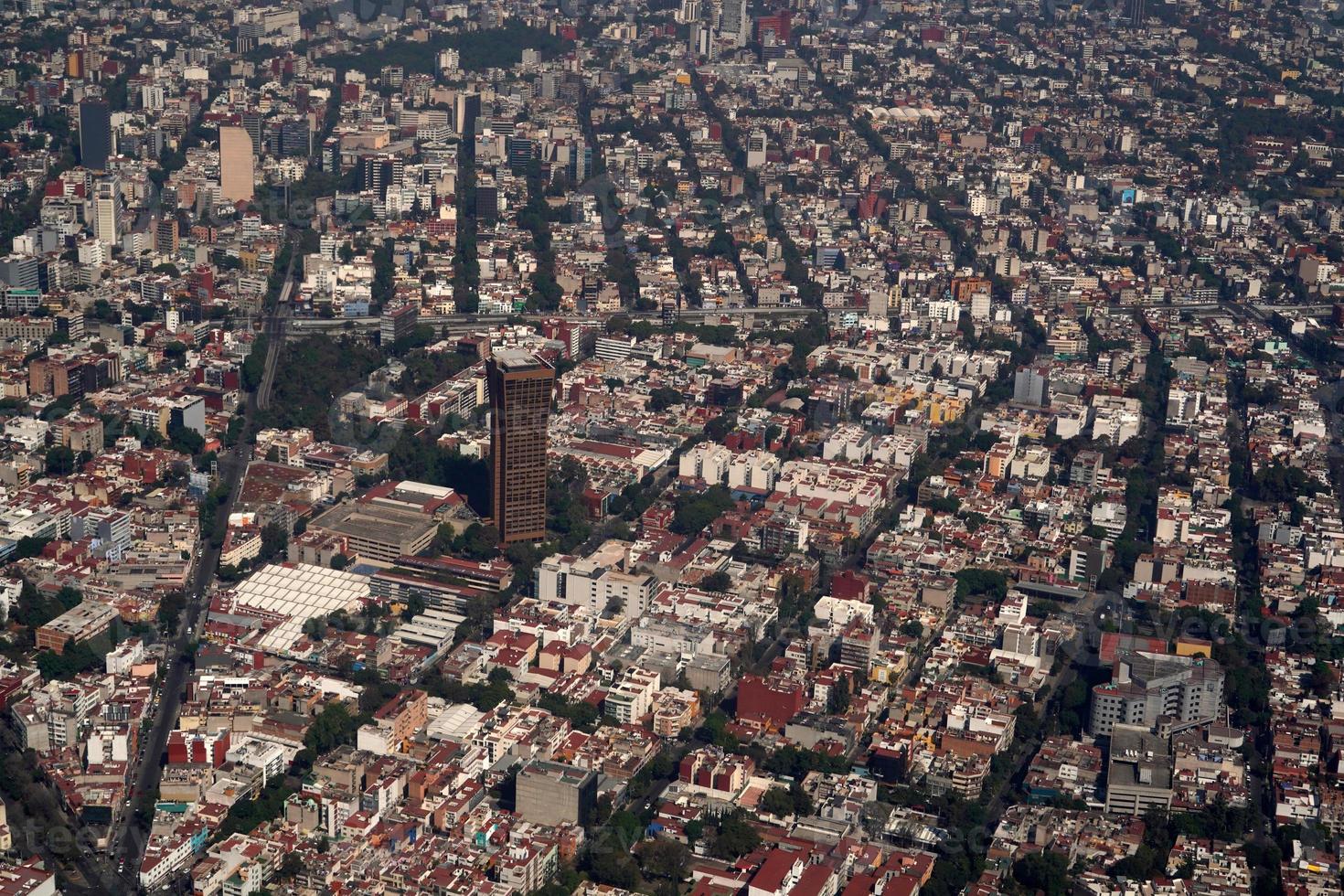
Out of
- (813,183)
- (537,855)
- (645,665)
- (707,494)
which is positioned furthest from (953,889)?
(813,183)

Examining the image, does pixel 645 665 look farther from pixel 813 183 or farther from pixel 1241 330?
pixel 813 183

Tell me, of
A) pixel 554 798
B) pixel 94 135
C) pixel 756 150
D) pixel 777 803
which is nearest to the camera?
Answer: pixel 554 798

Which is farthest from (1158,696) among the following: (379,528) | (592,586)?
(379,528)

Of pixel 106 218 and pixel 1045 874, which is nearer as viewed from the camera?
pixel 1045 874

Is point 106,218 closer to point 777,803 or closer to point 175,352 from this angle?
point 175,352

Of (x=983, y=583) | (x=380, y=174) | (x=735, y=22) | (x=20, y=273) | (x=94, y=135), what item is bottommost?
(x=983, y=583)

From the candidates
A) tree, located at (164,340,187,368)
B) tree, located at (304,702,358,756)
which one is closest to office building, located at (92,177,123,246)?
tree, located at (164,340,187,368)

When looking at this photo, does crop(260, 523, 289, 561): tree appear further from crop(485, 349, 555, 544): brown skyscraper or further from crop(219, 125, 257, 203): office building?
crop(219, 125, 257, 203): office building
